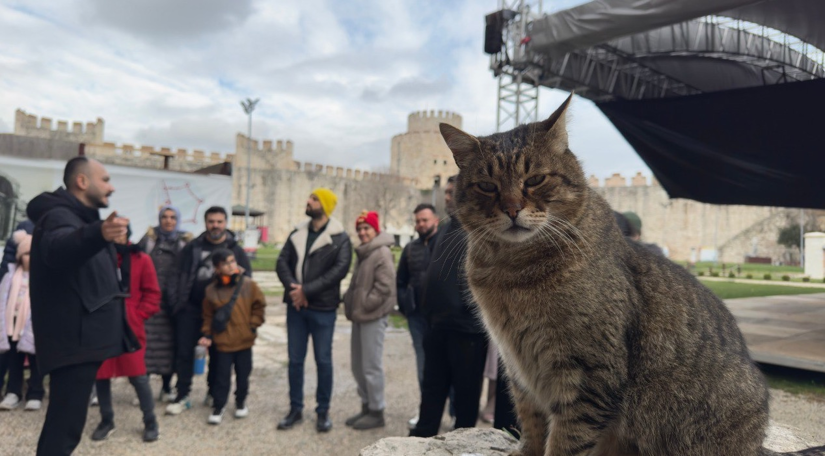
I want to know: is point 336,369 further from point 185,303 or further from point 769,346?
point 769,346

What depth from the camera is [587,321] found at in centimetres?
190

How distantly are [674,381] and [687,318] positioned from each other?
10.5 inches

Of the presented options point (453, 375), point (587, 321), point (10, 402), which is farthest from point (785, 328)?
point (10, 402)

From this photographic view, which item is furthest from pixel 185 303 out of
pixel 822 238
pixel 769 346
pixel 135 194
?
pixel 822 238

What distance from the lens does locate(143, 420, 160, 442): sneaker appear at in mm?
4996

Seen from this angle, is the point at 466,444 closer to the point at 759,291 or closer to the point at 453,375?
the point at 453,375

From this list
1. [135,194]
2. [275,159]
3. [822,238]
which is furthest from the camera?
[275,159]

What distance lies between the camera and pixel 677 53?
9.89m

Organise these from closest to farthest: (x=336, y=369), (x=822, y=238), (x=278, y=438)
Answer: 1. (x=278, y=438)
2. (x=336, y=369)
3. (x=822, y=238)

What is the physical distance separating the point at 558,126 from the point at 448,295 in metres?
2.08

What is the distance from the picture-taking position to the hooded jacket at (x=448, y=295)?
3887 mm

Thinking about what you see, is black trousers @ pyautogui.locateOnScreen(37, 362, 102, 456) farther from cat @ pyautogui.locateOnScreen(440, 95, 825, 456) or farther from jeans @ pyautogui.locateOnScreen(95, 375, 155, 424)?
cat @ pyautogui.locateOnScreen(440, 95, 825, 456)

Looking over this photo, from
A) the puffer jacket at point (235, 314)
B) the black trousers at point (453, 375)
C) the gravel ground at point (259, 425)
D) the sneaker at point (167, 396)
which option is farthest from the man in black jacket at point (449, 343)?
the sneaker at point (167, 396)

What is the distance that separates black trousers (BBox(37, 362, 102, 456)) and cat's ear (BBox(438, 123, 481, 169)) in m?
2.70
